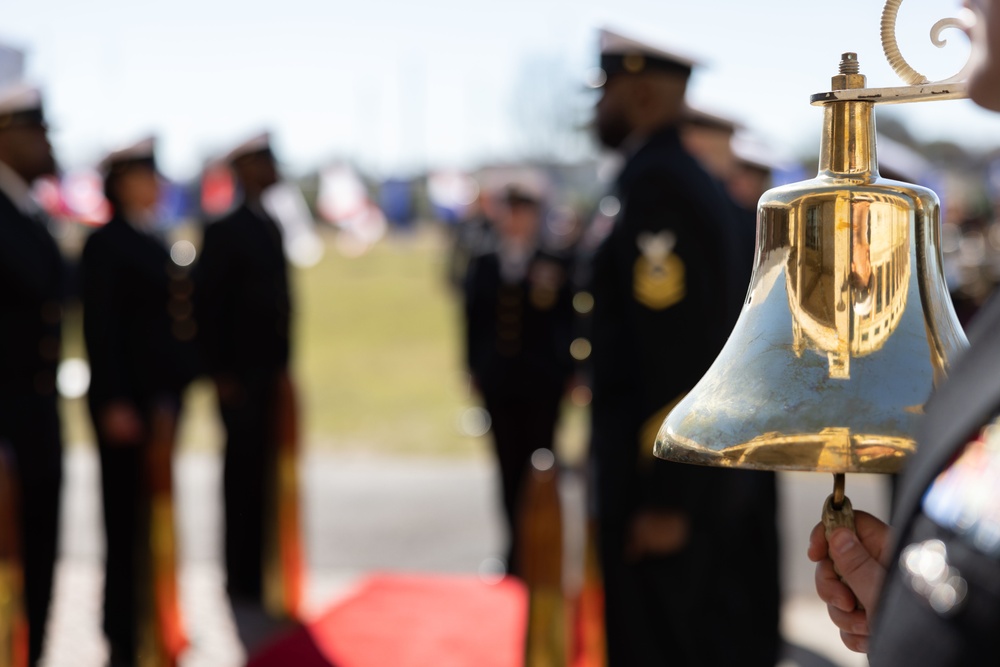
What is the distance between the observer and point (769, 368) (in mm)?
1247

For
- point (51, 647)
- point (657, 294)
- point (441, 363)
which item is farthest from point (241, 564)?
point (441, 363)

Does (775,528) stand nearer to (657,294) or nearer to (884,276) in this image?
(657,294)

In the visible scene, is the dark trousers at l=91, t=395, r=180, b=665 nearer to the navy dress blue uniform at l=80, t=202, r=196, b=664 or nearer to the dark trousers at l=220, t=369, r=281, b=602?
the navy dress blue uniform at l=80, t=202, r=196, b=664

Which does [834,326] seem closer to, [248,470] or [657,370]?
[657,370]

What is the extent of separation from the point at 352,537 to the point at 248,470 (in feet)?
5.59

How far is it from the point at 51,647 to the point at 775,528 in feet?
10.4

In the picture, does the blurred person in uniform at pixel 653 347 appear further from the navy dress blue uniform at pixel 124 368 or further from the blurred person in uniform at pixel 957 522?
the blurred person in uniform at pixel 957 522

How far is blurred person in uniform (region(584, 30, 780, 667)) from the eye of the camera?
136 inches

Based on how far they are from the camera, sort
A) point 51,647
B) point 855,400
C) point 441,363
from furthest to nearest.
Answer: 1. point 441,363
2. point 51,647
3. point 855,400

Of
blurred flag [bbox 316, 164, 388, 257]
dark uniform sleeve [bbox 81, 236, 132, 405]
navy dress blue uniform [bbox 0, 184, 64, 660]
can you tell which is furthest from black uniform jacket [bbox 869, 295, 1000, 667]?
blurred flag [bbox 316, 164, 388, 257]

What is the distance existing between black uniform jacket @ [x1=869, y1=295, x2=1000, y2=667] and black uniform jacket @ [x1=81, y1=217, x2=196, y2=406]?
184 inches

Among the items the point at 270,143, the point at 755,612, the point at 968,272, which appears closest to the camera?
the point at 755,612

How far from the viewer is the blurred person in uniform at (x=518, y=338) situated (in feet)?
22.0

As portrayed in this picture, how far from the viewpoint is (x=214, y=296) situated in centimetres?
604
